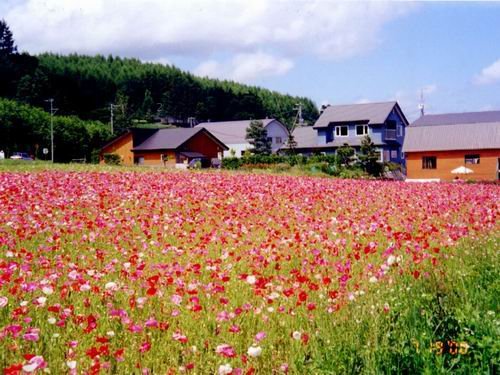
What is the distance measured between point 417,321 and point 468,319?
0.36 m

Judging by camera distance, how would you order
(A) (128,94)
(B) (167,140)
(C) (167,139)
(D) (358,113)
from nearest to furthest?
(B) (167,140)
(C) (167,139)
(D) (358,113)
(A) (128,94)

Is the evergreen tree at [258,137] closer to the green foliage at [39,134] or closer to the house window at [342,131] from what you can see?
the house window at [342,131]

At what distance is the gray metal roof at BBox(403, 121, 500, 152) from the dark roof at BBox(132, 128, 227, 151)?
78.2ft

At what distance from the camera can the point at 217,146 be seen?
65.1 meters

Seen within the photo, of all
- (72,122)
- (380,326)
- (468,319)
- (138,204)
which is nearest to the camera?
(468,319)

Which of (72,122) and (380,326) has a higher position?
(72,122)

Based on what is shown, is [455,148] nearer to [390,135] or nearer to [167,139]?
[390,135]

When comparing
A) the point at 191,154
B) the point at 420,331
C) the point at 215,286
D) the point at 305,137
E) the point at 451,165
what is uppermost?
the point at 305,137

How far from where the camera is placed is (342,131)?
61.9 meters

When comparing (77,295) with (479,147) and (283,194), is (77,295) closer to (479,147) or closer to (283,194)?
(283,194)

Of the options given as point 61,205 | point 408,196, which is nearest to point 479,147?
point 408,196

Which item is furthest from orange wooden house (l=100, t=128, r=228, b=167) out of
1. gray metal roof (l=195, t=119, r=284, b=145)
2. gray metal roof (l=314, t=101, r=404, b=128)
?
gray metal roof (l=195, t=119, r=284, b=145)

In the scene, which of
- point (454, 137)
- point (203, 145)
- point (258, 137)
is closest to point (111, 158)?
point (203, 145)

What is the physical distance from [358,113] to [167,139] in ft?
72.1
